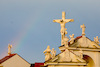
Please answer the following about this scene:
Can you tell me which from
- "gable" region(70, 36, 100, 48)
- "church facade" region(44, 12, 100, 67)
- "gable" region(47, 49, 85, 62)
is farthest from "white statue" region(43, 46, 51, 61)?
"gable" region(70, 36, 100, 48)

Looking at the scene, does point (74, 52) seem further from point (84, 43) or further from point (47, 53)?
point (47, 53)

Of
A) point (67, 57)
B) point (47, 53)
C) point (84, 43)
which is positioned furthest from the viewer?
point (84, 43)

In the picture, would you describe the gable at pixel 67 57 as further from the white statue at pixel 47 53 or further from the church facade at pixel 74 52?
the white statue at pixel 47 53

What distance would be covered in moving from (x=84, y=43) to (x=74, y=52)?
180 cm

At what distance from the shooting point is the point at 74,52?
119 ft

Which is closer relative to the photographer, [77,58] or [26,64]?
[77,58]

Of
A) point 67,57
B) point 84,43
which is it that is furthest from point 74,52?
point 67,57

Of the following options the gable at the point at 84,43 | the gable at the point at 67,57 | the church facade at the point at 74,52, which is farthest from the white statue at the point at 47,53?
the gable at the point at 84,43

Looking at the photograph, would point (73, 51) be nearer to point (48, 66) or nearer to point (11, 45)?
point (48, 66)

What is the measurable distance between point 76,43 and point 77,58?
392 centimetres

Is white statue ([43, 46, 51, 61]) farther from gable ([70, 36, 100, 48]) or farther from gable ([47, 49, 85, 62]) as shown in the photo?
gable ([70, 36, 100, 48])

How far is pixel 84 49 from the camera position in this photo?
36688 mm

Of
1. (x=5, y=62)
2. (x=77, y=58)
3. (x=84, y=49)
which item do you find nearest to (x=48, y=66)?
(x=77, y=58)

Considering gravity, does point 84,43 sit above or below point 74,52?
above
